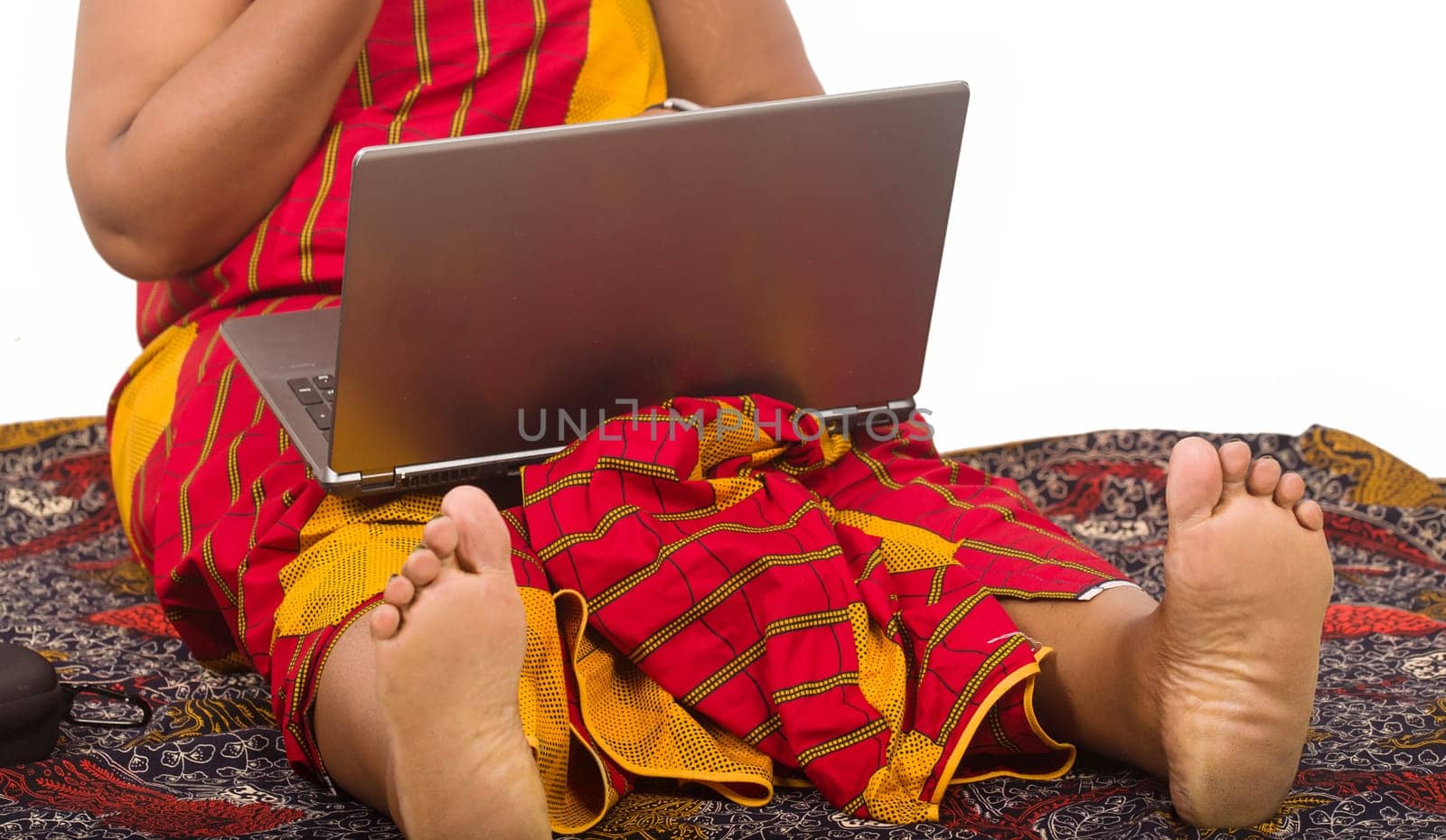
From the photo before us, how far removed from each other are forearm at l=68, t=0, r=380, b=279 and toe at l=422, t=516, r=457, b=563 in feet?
1.89

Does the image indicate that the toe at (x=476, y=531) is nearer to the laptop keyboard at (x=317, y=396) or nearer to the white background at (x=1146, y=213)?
the laptop keyboard at (x=317, y=396)

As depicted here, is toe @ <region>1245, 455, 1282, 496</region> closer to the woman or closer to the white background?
the woman

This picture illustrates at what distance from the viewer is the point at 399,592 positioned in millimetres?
896

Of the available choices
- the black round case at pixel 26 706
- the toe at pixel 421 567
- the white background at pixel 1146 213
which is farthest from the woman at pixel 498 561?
the white background at pixel 1146 213

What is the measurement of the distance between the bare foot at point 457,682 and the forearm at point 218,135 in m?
0.56

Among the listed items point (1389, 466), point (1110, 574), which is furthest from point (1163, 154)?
point (1110, 574)

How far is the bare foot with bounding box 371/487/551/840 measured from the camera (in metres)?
0.90

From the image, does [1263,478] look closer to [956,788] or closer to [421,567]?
[956,788]

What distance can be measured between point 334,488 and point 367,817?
9.0 inches

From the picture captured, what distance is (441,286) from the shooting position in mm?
1069

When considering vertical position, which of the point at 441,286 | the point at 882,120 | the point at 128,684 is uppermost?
the point at 882,120

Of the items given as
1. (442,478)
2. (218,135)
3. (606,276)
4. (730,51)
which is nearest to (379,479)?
(442,478)

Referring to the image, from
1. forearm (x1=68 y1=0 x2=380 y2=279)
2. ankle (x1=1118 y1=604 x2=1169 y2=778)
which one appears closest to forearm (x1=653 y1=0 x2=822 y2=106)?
forearm (x1=68 y1=0 x2=380 y2=279)

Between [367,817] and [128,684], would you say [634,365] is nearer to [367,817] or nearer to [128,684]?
[367,817]
